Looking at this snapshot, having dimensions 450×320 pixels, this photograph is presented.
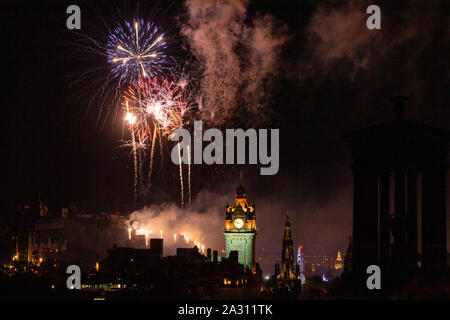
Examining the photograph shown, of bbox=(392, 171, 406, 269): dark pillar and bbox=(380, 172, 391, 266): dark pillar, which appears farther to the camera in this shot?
bbox=(380, 172, 391, 266): dark pillar

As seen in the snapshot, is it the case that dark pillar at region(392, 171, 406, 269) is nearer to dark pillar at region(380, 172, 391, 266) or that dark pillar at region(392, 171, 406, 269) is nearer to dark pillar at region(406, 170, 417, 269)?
dark pillar at region(406, 170, 417, 269)

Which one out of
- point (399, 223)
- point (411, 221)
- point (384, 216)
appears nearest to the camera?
point (399, 223)

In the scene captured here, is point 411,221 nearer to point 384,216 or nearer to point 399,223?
point 399,223

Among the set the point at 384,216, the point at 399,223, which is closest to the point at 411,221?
the point at 399,223

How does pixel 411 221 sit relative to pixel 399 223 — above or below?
above

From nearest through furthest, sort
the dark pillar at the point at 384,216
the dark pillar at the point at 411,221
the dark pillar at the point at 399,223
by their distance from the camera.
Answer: the dark pillar at the point at 411,221
the dark pillar at the point at 399,223
the dark pillar at the point at 384,216

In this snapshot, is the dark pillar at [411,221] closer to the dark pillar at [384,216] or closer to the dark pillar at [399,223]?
the dark pillar at [399,223]

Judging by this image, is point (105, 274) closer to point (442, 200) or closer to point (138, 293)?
point (138, 293)

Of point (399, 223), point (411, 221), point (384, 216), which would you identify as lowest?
point (399, 223)
